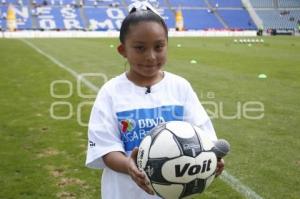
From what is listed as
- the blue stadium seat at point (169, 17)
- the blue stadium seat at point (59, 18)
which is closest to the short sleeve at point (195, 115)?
the blue stadium seat at point (59, 18)

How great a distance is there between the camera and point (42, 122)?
28.1 feet

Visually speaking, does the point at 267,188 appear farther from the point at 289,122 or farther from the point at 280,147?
the point at 289,122

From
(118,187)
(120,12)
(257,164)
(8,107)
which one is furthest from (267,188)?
(120,12)

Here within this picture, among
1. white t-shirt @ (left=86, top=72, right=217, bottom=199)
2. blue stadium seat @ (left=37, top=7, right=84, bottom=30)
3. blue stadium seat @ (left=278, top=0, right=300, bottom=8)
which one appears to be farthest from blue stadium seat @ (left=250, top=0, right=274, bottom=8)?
white t-shirt @ (left=86, top=72, right=217, bottom=199)

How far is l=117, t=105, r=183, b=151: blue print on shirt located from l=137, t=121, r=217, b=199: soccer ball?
184mm

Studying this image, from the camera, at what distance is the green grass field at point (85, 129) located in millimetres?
5273

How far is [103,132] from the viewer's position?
2.43 m

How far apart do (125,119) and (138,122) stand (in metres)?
0.07

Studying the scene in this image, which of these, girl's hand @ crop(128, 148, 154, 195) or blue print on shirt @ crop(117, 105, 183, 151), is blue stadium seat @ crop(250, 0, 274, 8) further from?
girl's hand @ crop(128, 148, 154, 195)

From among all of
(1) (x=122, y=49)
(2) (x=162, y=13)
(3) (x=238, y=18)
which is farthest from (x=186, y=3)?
(1) (x=122, y=49)

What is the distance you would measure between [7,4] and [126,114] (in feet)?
185

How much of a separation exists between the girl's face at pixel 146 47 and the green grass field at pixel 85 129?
2.81 m

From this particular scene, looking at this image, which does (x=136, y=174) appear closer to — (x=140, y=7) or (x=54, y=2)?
(x=140, y=7)

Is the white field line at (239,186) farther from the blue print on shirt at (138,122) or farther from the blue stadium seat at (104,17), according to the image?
the blue stadium seat at (104,17)
